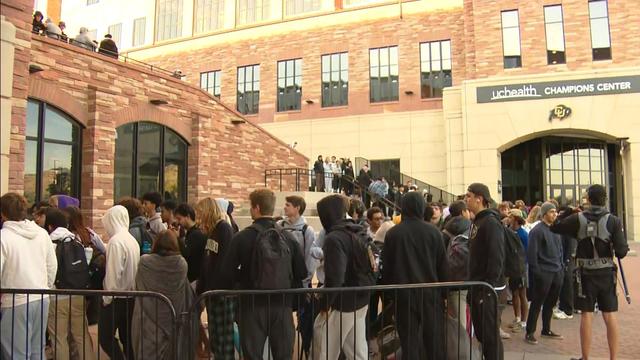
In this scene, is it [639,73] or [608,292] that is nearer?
[608,292]

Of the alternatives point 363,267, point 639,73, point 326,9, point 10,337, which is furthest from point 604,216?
point 326,9

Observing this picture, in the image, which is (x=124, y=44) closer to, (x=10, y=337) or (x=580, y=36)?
(x=580, y=36)

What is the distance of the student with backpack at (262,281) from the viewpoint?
430cm

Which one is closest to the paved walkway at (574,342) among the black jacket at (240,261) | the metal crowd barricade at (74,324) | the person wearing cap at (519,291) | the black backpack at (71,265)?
the person wearing cap at (519,291)

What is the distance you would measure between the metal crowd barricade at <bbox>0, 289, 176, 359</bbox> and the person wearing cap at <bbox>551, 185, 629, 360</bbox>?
437 centimetres

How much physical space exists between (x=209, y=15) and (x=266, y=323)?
32292 millimetres

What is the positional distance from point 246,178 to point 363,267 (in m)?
13.6

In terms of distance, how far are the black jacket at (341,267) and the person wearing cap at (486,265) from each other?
1.15 metres

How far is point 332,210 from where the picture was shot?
16.4ft

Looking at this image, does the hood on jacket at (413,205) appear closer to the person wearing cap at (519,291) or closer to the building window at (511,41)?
→ the person wearing cap at (519,291)

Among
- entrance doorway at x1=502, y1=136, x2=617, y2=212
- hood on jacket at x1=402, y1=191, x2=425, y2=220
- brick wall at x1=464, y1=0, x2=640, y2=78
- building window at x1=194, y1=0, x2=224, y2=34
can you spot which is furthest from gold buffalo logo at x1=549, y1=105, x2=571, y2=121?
hood on jacket at x1=402, y1=191, x2=425, y2=220

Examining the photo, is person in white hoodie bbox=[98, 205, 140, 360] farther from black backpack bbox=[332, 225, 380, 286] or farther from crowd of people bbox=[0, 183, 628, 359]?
black backpack bbox=[332, 225, 380, 286]

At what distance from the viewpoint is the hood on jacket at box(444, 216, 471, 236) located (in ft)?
21.3

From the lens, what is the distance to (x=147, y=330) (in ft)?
15.7
